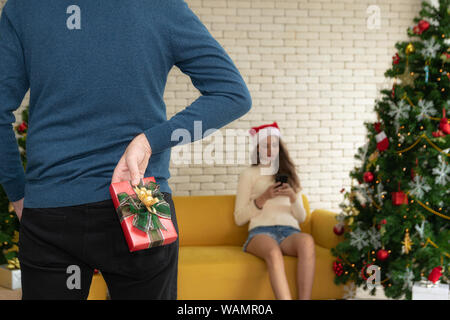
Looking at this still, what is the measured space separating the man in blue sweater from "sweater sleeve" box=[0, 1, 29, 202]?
0.03 meters

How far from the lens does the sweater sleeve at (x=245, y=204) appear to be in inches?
147

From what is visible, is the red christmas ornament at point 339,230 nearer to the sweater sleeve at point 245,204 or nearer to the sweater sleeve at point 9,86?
the sweater sleeve at point 245,204

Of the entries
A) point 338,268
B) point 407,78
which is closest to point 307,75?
point 407,78

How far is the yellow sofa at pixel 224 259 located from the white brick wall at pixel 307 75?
51cm

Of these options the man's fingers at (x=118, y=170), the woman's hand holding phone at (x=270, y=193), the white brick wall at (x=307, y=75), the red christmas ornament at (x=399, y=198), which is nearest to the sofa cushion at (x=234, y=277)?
the woman's hand holding phone at (x=270, y=193)

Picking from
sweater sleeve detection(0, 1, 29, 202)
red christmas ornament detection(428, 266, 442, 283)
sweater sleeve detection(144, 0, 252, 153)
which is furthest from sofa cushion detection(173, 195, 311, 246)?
sweater sleeve detection(144, 0, 252, 153)

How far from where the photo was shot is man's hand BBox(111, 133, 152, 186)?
2.64ft

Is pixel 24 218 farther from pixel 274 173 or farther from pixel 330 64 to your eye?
pixel 330 64

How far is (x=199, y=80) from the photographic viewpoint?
35.0 inches

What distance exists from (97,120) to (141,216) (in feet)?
0.62

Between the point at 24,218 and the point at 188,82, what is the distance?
3723 millimetres

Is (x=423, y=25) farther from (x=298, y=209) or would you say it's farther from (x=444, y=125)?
(x=298, y=209)

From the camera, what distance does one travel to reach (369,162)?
341cm

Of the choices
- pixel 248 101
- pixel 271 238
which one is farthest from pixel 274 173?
pixel 248 101
